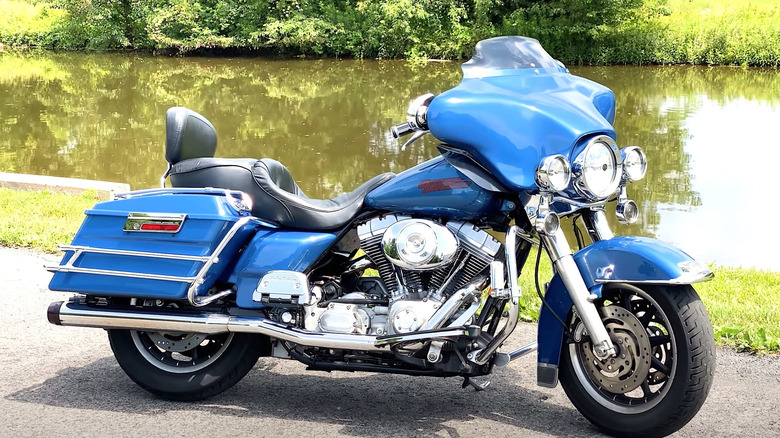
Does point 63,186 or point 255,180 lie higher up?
point 255,180

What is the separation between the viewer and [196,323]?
4.37 metres

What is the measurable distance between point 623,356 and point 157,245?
2303 mm

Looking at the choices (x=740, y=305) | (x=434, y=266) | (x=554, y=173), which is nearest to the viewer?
(x=554, y=173)

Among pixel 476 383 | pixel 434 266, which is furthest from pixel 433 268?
pixel 476 383

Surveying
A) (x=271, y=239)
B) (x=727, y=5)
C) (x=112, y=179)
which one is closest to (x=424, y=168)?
(x=271, y=239)

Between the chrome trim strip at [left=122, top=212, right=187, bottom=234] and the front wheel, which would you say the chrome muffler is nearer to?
the chrome trim strip at [left=122, top=212, right=187, bottom=234]

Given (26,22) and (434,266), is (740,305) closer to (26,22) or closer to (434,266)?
(434,266)

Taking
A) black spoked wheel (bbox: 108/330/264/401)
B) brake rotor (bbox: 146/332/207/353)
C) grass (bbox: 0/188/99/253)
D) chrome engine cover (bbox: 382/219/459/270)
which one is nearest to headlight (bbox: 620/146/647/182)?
chrome engine cover (bbox: 382/219/459/270)

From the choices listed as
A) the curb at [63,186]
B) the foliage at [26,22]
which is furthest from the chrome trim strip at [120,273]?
the foliage at [26,22]

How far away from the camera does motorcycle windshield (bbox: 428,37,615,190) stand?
3.85 m

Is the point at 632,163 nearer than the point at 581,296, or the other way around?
the point at 581,296

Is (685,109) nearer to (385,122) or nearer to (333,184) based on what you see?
(385,122)

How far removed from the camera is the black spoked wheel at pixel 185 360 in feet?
A: 14.9

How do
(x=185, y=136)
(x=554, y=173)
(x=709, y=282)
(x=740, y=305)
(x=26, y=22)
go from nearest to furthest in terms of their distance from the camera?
(x=554, y=173), (x=185, y=136), (x=740, y=305), (x=709, y=282), (x=26, y=22)
